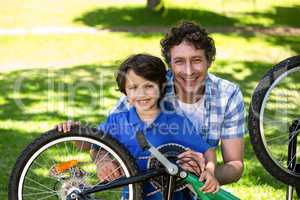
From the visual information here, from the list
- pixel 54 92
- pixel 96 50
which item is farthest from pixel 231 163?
pixel 96 50

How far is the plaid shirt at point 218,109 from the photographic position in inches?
141

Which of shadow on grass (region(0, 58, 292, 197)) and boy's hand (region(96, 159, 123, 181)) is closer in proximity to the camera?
boy's hand (region(96, 159, 123, 181))

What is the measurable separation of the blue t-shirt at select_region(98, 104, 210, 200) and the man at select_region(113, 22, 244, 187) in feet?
0.55

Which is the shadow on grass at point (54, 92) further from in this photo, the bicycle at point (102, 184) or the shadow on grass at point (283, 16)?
the shadow on grass at point (283, 16)

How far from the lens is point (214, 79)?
363cm

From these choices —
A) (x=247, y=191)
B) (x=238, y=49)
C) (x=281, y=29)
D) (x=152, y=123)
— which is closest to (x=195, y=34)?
(x=152, y=123)

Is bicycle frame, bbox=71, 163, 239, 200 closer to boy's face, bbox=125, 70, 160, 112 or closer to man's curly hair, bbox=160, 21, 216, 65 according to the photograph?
boy's face, bbox=125, 70, 160, 112

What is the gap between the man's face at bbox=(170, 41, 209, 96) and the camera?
345 centimetres

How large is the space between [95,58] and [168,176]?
29.8ft

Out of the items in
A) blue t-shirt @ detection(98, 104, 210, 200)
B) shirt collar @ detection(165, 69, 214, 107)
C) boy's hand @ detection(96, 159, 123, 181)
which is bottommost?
boy's hand @ detection(96, 159, 123, 181)

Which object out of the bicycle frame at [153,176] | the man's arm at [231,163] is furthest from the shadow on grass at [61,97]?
the bicycle frame at [153,176]

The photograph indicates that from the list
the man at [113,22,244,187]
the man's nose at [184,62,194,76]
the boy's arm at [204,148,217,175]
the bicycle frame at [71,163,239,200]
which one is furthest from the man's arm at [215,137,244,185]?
the man's nose at [184,62,194,76]

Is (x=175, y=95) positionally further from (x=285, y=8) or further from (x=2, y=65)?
(x=285, y=8)

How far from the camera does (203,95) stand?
3.59 m
